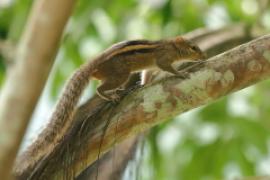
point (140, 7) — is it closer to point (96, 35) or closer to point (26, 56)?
point (96, 35)

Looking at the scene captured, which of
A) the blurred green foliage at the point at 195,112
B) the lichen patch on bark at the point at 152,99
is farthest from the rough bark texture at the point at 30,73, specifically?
the blurred green foliage at the point at 195,112

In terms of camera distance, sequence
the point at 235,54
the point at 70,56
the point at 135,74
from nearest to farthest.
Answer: the point at 235,54, the point at 135,74, the point at 70,56

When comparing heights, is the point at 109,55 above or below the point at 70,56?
above

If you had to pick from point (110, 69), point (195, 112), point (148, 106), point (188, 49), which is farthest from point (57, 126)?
point (195, 112)

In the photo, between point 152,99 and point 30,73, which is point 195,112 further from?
point 30,73

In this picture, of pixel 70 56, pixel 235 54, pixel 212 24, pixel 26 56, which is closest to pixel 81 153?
pixel 235 54

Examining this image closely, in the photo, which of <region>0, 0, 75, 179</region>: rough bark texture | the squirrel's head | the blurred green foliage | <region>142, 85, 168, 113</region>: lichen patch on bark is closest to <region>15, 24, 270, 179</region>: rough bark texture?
<region>142, 85, 168, 113</region>: lichen patch on bark
